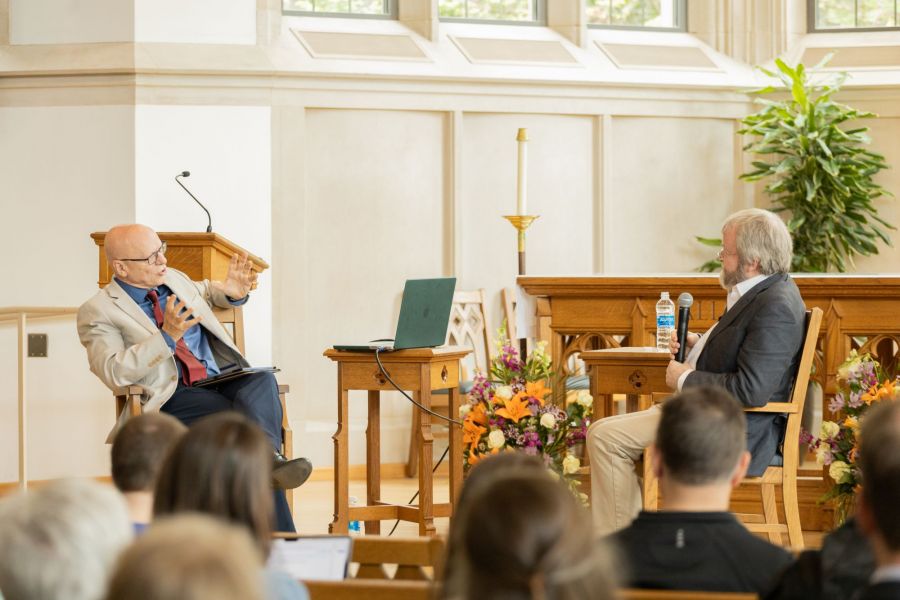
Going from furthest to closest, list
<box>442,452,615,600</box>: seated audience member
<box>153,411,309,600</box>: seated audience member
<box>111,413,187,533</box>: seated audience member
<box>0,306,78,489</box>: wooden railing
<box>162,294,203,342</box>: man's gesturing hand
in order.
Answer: <box>0,306,78,489</box>: wooden railing
<box>162,294,203,342</box>: man's gesturing hand
<box>111,413,187,533</box>: seated audience member
<box>153,411,309,600</box>: seated audience member
<box>442,452,615,600</box>: seated audience member

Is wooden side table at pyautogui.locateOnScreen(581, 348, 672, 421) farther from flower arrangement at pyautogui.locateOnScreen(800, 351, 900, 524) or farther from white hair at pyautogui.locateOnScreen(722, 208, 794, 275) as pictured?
flower arrangement at pyautogui.locateOnScreen(800, 351, 900, 524)

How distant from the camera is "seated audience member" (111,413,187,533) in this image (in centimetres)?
250

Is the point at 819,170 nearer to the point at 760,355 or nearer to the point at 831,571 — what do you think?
the point at 760,355

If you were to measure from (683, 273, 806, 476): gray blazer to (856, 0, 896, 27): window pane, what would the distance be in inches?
180

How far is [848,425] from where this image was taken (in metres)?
4.94

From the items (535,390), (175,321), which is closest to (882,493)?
(535,390)

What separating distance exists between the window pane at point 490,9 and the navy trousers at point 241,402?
3.72 meters

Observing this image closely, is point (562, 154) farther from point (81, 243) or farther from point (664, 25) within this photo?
point (81, 243)

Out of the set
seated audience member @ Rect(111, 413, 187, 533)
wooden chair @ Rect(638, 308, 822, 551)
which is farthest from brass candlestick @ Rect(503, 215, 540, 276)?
seated audience member @ Rect(111, 413, 187, 533)

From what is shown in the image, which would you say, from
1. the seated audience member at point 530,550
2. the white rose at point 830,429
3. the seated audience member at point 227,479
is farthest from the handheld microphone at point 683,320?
the seated audience member at point 530,550

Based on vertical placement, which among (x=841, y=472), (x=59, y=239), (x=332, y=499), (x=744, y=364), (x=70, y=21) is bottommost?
(x=332, y=499)

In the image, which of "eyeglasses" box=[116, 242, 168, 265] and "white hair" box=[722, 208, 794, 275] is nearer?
"white hair" box=[722, 208, 794, 275]

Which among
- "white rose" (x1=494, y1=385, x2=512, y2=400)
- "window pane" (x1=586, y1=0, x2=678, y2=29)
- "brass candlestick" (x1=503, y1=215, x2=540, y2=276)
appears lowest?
"white rose" (x1=494, y1=385, x2=512, y2=400)

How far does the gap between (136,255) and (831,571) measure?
358 cm
